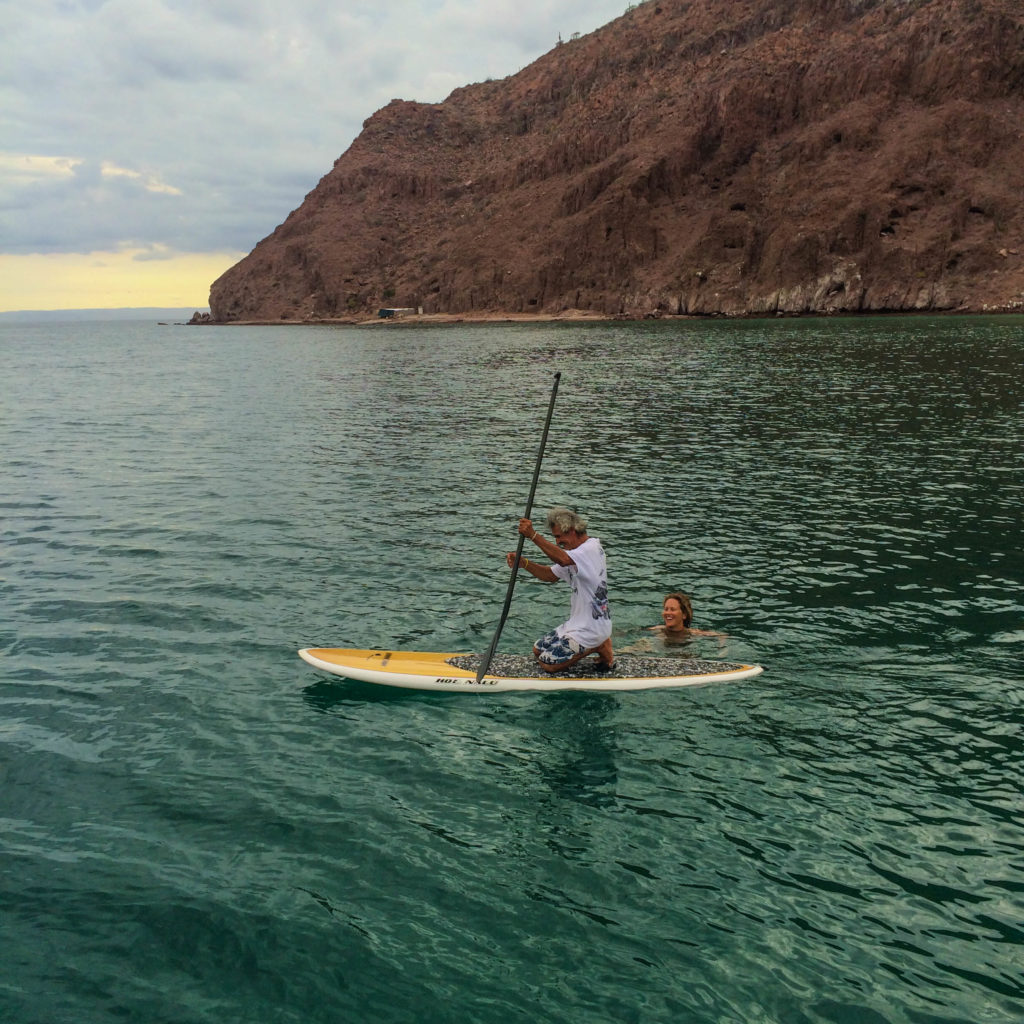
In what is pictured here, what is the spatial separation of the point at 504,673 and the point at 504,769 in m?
2.15

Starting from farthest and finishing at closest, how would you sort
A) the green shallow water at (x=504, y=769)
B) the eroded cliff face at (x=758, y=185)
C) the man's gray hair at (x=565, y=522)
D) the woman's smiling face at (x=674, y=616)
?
the eroded cliff face at (x=758, y=185), the woman's smiling face at (x=674, y=616), the man's gray hair at (x=565, y=522), the green shallow water at (x=504, y=769)

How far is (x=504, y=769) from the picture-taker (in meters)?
9.44

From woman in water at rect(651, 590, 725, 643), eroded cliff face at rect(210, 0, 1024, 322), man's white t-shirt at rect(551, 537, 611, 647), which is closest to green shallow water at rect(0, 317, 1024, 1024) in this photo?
woman in water at rect(651, 590, 725, 643)

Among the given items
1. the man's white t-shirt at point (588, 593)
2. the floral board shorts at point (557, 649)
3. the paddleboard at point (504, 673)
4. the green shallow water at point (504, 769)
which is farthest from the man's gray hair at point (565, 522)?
the green shallow water at point (504, 769)

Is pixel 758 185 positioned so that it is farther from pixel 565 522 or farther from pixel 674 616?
pixel 565 522

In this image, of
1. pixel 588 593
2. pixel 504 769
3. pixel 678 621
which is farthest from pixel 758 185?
pixel 504 769

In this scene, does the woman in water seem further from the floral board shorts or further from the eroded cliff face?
the eroded cliff face

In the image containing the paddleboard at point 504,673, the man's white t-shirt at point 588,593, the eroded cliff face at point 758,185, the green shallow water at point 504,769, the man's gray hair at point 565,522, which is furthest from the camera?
the eroded cliff face at point 758,185

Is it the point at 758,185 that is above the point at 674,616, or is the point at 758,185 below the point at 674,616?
above

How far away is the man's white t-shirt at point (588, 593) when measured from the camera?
10.6 m

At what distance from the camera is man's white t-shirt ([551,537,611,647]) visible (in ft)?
34.9

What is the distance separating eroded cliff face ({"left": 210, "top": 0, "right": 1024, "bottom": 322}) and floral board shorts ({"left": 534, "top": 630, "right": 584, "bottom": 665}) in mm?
105157

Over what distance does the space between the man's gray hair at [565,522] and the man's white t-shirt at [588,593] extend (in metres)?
0.24

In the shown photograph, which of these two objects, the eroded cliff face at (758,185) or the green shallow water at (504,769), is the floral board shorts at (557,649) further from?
the eroded cliff face at (758,185)
